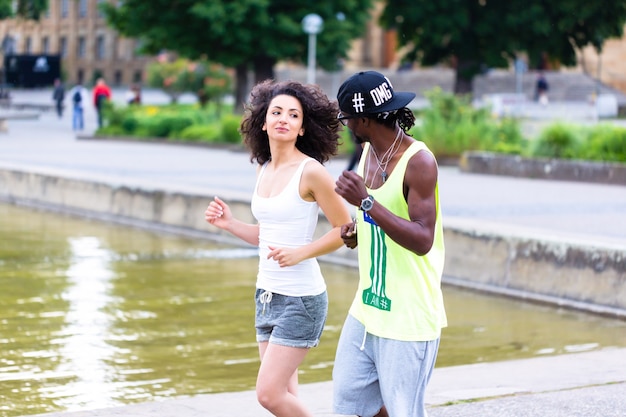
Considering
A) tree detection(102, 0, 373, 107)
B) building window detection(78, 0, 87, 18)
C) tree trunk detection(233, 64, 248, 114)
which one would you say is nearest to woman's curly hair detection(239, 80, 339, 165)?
tree detection(102, 0, 373, 107)

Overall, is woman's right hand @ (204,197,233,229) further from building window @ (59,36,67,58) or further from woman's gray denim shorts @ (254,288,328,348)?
building window @ (59,36,67,58)

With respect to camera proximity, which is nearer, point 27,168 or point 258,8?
point 27,168

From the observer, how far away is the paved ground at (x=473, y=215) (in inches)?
242

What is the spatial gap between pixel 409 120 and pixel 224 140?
28.7m

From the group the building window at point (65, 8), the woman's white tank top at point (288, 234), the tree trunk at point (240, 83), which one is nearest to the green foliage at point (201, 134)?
the tree trunk at point (240, 83)

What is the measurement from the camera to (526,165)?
22.7 m

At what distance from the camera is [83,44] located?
9325 centimetres

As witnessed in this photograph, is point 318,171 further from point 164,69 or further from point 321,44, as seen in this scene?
point 164,69

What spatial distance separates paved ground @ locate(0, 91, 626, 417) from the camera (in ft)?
20.2

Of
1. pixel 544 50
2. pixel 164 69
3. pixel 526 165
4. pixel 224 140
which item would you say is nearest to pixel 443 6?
pixel 544 50

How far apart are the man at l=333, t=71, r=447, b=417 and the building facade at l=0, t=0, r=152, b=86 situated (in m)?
83.5

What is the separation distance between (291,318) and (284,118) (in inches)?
30.7

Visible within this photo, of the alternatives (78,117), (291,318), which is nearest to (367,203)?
(291,318)

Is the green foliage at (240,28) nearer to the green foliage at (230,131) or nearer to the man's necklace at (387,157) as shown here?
the green foliage at (230,131)
